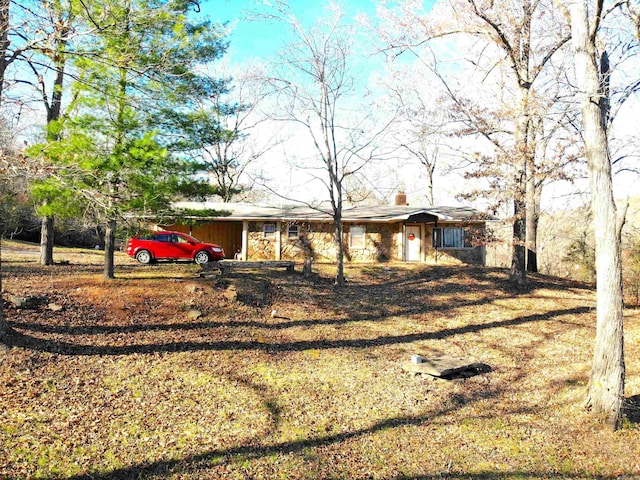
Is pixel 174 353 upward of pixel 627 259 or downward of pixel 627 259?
downward

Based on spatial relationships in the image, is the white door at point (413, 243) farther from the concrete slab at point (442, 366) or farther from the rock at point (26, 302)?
the rock at point (26, 302)

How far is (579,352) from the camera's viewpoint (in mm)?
9438

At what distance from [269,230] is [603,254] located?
16650mm

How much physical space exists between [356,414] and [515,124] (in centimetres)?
1119

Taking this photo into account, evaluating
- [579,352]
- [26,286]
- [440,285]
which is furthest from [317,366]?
[440,285]

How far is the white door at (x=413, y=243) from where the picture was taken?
22.3 meters

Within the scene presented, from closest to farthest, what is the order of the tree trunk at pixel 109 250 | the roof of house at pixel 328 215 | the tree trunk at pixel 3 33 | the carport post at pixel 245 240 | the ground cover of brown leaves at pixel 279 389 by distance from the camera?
the ground cover of brown leaves at pixel 279 389 → the tree trunk at pixel 3 33 → the tree trunk at pixel 109 250 → the roof of house at pixel 328 215 → the carport post at pixel 245 240

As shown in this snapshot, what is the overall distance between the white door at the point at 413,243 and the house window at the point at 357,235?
2.29 m

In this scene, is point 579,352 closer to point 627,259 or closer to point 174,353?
point 627,259

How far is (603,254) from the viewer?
6.94m

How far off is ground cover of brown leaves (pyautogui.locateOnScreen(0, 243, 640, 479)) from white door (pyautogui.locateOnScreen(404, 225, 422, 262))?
10002 millimetres

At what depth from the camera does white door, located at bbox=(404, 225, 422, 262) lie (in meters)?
22.3

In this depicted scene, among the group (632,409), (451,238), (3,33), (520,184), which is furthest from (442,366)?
(451,238)

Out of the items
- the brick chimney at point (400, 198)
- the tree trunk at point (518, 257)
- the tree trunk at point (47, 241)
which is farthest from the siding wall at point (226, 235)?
the tree trunk at point (518, 257)
